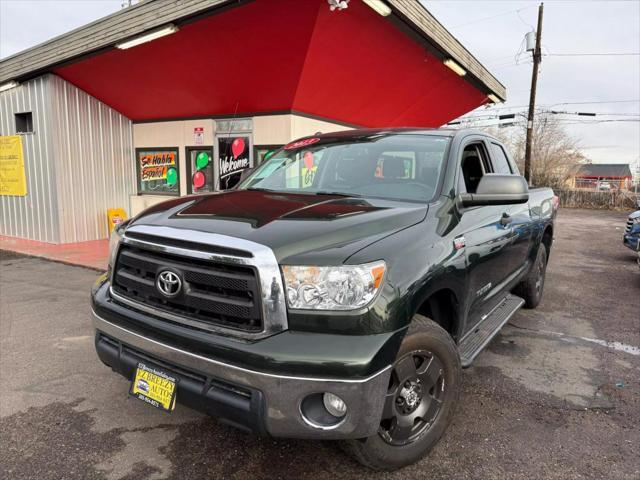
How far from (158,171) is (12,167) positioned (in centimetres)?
344

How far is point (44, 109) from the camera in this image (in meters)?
9.84

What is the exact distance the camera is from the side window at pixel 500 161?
4.24 m

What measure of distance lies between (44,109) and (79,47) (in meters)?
2.00

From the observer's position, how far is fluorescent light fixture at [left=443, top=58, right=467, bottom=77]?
9.69 meters

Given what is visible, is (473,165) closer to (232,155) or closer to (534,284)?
(534,284)

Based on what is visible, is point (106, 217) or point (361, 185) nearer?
point (361, 185)

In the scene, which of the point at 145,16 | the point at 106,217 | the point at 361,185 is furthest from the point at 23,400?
the point at 106,217

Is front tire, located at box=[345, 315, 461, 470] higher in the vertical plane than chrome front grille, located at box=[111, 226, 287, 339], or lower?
lower

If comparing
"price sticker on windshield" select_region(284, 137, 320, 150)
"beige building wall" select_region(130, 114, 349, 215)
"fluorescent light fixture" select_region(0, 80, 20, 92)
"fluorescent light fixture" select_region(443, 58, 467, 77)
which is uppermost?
"fluorescent light fixture" select_region(443, 58, 467, 77)

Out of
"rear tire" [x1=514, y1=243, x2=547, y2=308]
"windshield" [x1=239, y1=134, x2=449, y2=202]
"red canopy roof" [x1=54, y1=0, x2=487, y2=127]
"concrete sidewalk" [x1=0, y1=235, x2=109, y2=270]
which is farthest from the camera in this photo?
"concrete sidewalk" [x1=0, y1=235, x2=109, y2=270]

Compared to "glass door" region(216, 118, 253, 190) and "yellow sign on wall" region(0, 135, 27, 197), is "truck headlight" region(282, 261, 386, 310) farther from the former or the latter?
"yellow sign on wall" region(0, 135, 27, 197)

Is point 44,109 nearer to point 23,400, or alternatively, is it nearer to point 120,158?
point 120,158

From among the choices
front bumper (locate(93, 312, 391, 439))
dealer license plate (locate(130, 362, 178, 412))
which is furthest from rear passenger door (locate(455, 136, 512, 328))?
dealer license plate (locate(130, 362, 178, 412))

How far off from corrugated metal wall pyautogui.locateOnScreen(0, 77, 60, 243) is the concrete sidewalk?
1.07ft
